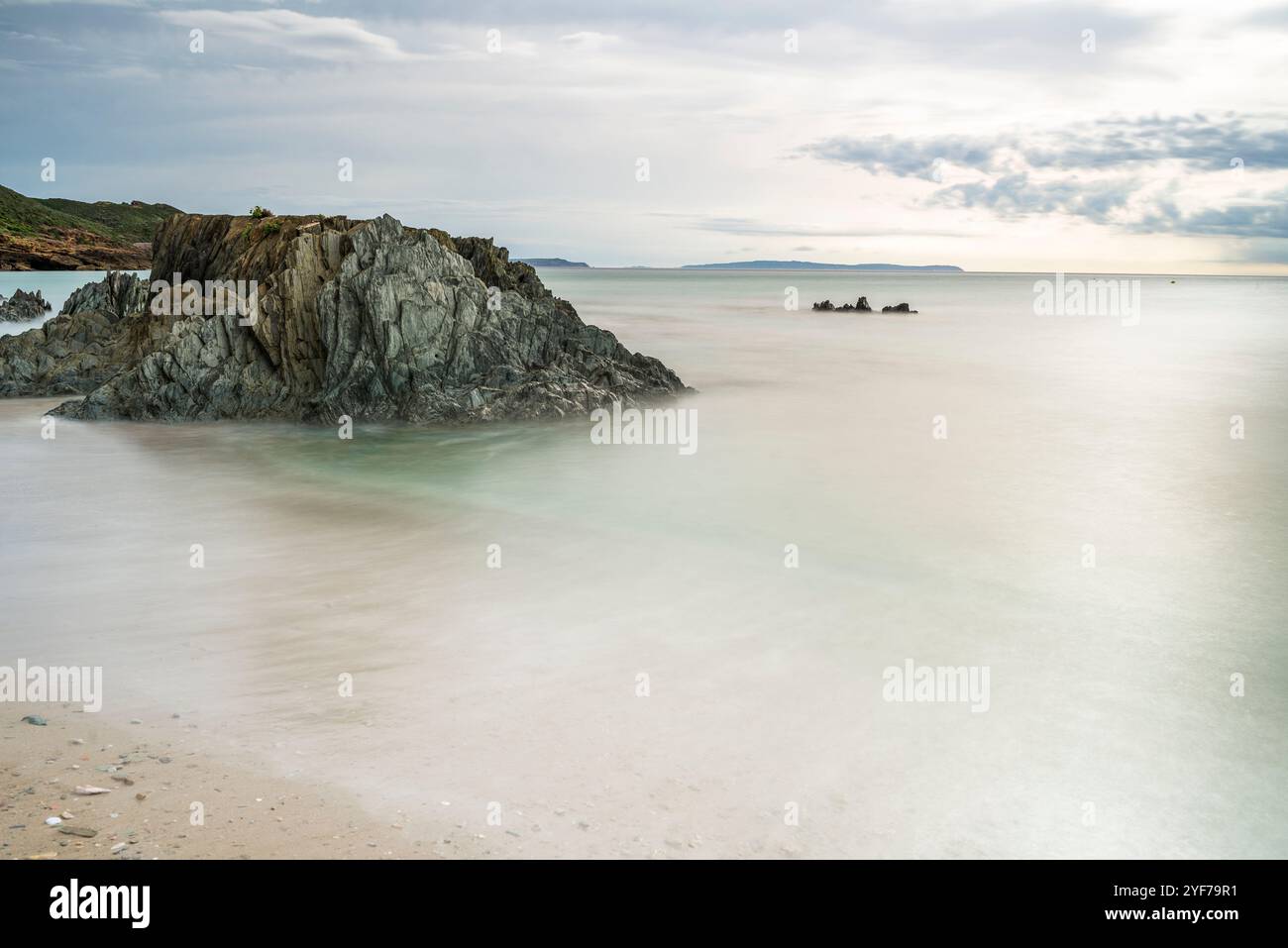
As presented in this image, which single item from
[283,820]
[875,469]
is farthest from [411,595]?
[875,469]

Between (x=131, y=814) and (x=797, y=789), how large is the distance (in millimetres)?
3567

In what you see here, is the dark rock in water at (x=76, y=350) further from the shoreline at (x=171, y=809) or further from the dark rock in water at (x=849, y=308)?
the dark rock in water at (x=849, y=308)

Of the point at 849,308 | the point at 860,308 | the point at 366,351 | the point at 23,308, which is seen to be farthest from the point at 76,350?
the point at 849,308

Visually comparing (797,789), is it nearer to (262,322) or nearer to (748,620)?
(748,620)

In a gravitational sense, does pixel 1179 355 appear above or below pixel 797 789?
above

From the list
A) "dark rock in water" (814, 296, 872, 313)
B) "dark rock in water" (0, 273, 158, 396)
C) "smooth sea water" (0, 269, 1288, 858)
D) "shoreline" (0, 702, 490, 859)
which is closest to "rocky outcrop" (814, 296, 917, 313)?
"dark rock in water" (814, 296, 872, 313)

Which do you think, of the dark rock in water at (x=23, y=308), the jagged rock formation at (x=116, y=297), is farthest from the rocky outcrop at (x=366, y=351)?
the dark rock in water at (x=23, y=308)

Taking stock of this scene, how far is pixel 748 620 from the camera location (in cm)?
805

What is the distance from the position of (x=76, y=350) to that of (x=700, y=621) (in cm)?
2165

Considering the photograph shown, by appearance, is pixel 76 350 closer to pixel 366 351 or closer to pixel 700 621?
pixel 366 351

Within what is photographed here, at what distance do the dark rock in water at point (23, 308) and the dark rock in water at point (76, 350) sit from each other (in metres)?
21.6

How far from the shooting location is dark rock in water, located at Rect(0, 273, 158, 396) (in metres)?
21.5

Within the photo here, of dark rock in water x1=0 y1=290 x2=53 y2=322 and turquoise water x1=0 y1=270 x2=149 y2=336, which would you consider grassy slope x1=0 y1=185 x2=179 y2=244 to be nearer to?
turquoise water x1=0 y1=270 x2=149 y2=336

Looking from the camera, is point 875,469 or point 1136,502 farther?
point 875,469
